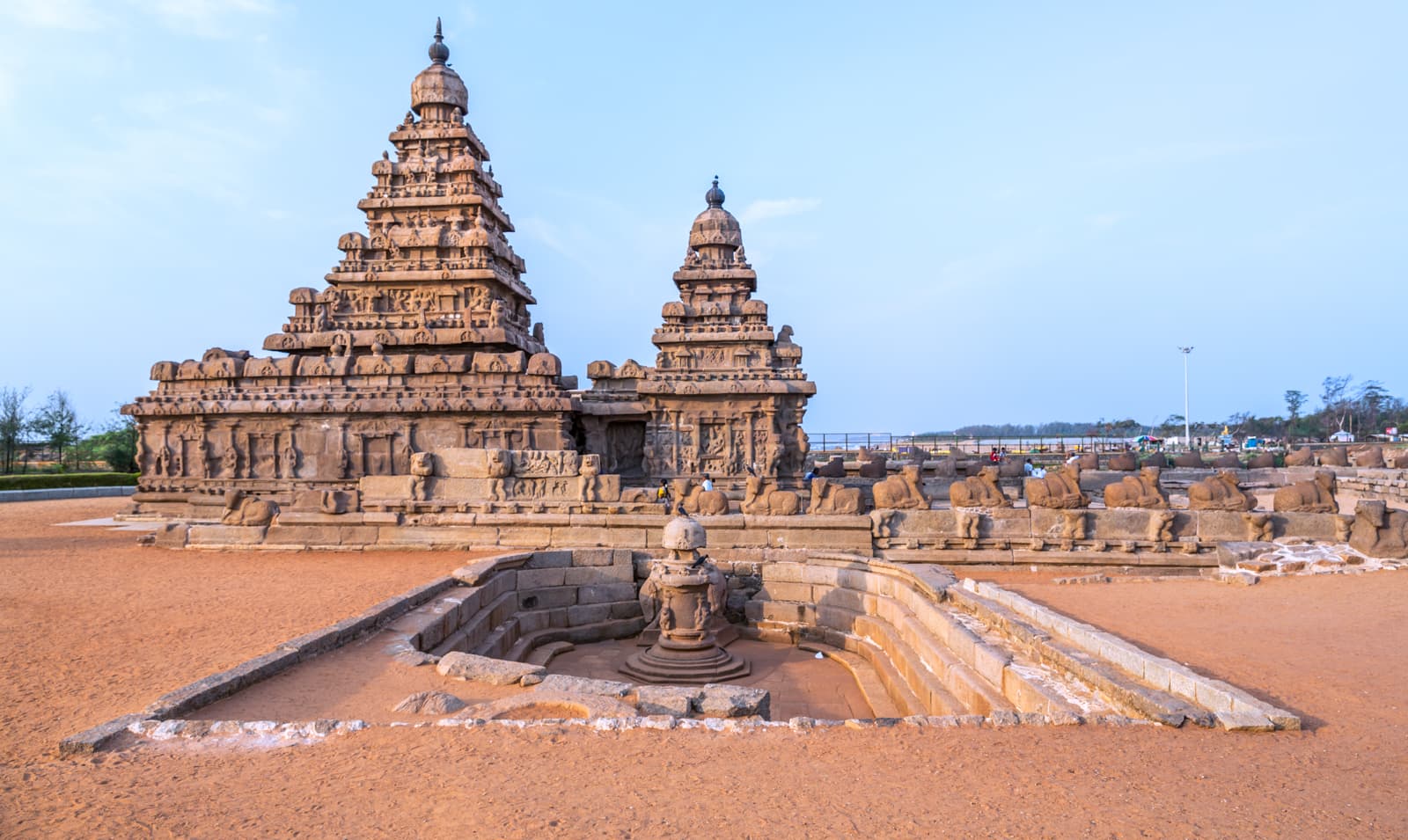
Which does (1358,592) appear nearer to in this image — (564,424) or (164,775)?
(164,775)

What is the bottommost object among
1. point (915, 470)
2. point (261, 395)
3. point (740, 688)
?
point (740, 688)

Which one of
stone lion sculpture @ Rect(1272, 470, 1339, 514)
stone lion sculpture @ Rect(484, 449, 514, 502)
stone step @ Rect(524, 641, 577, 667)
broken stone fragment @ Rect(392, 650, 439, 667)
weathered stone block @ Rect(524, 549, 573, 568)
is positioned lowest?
stone step @ Rect(524, 641, 577, 667)

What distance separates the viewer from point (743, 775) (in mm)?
4008

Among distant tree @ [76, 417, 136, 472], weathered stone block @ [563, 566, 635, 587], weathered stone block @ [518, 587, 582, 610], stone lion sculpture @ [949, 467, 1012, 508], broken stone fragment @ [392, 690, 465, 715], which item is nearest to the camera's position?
broken stone fragment @ [392, 690, 465, 715]

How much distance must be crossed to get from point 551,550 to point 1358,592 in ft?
31.9

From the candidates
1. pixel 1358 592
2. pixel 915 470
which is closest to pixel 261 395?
pixel 915 470

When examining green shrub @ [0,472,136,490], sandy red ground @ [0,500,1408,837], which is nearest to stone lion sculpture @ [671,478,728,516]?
sandy red ground @ [0,500,1408,837]

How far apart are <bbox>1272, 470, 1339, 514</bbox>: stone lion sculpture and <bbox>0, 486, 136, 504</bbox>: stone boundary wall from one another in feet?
86.8

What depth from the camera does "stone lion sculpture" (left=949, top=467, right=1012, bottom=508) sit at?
11602 millimetres

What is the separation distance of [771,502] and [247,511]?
28.0 ft

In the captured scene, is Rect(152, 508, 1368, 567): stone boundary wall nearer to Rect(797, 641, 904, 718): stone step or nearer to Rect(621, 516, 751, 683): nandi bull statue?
Rect(797, 641, 904, 718): stone step

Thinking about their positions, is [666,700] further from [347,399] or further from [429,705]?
[347,399]

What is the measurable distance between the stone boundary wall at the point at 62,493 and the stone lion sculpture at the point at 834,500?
794 inches

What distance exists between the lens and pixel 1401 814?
3.48 m
